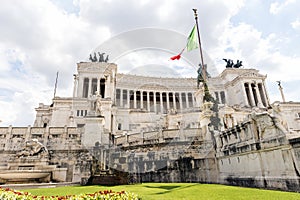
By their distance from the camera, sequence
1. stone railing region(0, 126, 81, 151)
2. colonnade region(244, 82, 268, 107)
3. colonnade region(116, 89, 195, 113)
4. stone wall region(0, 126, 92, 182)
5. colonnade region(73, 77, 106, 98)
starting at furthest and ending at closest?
colonnade region(116, 89, 195, 113) < colonnade region(244, 82, 268, 107) < colonnade region(73, 77, 106, 98) < stone railing region(0, 126, 81, 151) < stone wall region(0, 126, 92, 182)

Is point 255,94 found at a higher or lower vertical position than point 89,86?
lower

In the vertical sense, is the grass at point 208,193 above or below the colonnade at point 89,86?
below

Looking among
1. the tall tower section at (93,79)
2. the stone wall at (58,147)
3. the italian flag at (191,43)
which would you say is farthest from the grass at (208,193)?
the tall tower section at (93,79)

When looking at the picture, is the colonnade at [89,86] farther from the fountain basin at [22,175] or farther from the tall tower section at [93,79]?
the fountain basin at [22,175]

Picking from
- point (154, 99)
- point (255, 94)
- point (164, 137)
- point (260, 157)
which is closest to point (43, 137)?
point (164, 137)

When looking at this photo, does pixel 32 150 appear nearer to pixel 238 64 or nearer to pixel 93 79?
pixel 93 79

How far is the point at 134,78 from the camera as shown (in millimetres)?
67438

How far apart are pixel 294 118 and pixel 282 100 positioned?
527 centimetres

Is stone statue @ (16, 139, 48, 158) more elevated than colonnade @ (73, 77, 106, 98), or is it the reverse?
colonnade @ (73, 77, 106, 98)

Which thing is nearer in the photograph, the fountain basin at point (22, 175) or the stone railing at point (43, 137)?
the fountain basin at point (22, 175)

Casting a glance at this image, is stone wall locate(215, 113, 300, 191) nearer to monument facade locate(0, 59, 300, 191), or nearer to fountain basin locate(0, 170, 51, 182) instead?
monument facade locate(0, 59, 300, 191)

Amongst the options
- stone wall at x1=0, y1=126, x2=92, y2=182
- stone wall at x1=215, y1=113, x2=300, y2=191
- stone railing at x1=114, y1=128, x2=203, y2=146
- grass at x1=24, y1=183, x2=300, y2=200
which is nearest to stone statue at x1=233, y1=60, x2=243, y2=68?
stone railing at x1=114, y1=128, x2=203, y2=146

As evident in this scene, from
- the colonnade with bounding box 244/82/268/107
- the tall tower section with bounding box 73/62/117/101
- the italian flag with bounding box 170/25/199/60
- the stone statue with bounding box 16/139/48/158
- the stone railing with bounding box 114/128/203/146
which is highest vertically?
the tall tower section with bounding box 73/62/117/101

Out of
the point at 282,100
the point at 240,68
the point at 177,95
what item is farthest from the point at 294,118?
the point at 177,95
